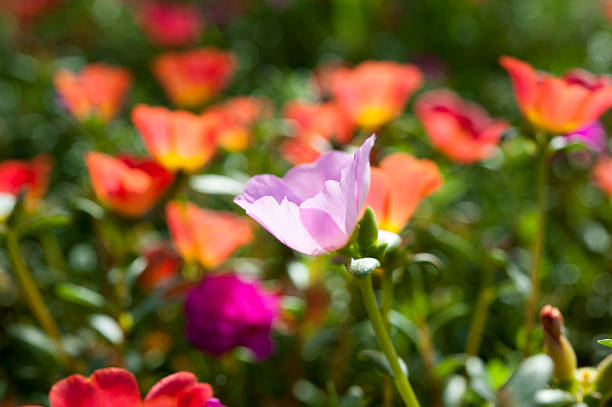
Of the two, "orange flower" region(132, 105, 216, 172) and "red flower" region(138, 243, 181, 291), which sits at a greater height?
"orange flower" region(132, 105, 216, 172)

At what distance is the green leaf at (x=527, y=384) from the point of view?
1.90 feet


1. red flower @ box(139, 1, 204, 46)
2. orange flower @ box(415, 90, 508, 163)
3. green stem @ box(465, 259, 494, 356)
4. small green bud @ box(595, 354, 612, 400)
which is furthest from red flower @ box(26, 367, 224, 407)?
red flower @ box(139, 1, 204, 46)

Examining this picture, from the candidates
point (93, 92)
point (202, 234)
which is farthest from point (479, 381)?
point (93, 92)

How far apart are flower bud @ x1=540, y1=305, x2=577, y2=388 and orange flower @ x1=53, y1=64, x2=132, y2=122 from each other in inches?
37.3

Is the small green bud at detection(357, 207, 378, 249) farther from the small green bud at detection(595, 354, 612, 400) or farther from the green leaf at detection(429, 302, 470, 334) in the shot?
the green leaf at detection(429, 302, 470, 334)

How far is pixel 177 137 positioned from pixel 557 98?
52 centimetres

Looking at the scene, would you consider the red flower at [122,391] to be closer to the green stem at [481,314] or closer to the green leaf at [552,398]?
the green leaf at [552,398]

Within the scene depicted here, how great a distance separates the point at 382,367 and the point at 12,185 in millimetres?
659

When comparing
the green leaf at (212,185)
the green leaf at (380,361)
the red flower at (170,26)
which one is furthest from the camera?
the red flower at (170,26)

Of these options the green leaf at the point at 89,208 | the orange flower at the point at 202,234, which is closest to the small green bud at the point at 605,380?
the orange flower at the point at 202,234

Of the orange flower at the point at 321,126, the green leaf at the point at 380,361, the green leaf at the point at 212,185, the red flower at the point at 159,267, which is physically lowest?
the red flower at the point at 159,267

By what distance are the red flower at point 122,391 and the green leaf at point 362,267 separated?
16 cm

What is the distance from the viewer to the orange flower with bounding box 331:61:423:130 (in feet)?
3.78

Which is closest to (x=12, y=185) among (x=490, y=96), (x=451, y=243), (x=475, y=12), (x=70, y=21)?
(x=451, y=243)
